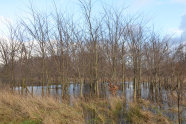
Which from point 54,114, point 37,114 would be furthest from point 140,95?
point 37,114

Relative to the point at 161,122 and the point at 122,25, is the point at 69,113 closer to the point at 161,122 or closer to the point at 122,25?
the point at 161,122

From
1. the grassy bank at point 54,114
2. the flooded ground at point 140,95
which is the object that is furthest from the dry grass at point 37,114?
the flooded ground at point 140,95

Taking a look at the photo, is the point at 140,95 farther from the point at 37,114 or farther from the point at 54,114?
the point at 37,114

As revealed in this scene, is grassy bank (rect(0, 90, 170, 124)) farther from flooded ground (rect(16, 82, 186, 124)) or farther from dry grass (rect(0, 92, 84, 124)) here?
flooded ground (rect(16, 82, 186, 124))

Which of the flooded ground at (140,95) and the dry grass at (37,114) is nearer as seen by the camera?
the dry grass at (37,114)

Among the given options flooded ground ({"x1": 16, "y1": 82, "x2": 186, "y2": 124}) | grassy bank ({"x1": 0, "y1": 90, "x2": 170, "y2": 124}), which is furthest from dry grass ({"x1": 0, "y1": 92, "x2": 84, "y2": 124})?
flooded ground ({"x1": 16, "y1": 82, "x2": 186, "y2": 124})

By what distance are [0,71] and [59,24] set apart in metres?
13.0

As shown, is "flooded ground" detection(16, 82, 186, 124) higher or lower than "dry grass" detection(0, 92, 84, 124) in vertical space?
lower

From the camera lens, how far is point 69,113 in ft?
18.6

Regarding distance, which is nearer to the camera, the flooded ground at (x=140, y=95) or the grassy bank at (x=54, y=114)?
the grassy bank at (x=54, y=114)

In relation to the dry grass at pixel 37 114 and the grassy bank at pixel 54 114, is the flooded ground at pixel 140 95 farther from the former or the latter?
the dry grass at pixel 37 114

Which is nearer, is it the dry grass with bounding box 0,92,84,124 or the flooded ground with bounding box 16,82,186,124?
the dry grass with bounding box 0,92,84,124

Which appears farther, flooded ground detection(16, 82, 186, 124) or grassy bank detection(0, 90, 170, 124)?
flooded ground detection(16, 82, 186, 124)

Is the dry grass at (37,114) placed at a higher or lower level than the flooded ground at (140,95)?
higher
